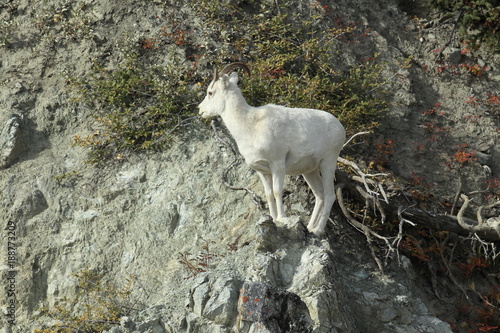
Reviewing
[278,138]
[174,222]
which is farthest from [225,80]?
[174,222]

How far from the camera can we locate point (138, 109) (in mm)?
14156

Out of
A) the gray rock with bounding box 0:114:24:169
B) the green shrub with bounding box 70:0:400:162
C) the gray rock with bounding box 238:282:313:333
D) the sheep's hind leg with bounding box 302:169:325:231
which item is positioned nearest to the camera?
the gray rock with bounding box 238:282:313:333

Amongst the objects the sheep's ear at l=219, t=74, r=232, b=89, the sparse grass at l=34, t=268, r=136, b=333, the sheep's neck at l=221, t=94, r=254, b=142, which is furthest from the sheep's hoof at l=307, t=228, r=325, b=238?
the sparse grass at l=34, t=268, r=136, b=333

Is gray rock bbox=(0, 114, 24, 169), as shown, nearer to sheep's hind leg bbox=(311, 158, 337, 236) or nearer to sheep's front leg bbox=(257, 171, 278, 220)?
sheep's front leg bbox=(257, 171, 278, 220)

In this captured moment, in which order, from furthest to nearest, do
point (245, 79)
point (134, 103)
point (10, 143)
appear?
point (134, 103)
point (245, 79)
point (10, 143)

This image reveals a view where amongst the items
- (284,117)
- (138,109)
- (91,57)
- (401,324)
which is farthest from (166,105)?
(401,324)

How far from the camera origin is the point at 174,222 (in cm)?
1234

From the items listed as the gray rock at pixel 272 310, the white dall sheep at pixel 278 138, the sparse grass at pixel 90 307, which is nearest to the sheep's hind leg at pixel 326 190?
the white dall sheep at pixel 278 138

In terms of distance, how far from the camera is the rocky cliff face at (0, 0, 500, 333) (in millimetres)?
9461

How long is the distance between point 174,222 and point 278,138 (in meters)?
3.11

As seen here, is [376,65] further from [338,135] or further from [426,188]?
[338,135]

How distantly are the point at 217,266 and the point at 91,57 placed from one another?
22.0ft

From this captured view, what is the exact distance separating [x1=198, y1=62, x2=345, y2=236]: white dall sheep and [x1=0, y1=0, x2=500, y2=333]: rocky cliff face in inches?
23.9

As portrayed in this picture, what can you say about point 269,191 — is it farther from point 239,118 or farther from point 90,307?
point 90,307
